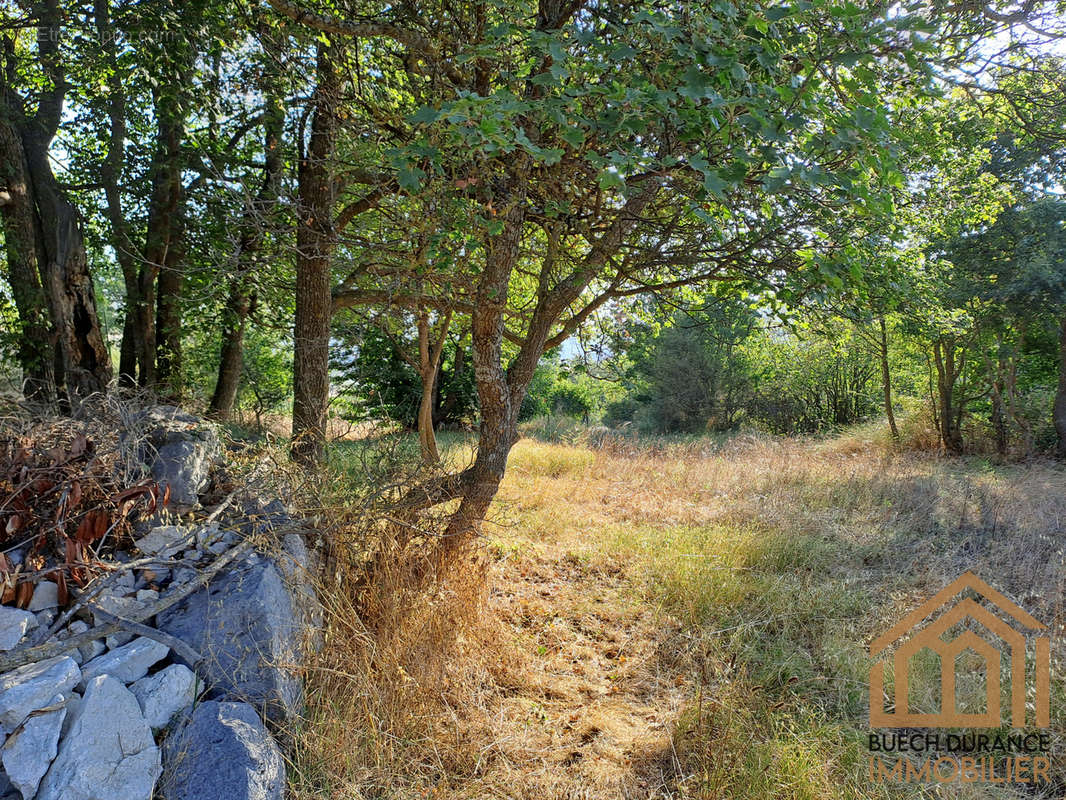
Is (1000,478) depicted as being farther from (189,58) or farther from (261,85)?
(189,58)

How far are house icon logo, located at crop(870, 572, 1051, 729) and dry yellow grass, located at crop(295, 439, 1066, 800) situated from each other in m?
0.12

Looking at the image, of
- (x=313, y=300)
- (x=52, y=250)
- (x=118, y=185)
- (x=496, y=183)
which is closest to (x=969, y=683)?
(x=496, y=183)

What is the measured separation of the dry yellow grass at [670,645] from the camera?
242cm

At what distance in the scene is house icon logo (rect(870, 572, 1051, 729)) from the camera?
9.19 ft

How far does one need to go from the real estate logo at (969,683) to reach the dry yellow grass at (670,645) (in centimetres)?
12

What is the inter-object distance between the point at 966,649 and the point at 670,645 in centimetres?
179

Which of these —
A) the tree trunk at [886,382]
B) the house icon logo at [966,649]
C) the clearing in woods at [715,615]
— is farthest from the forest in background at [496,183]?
the house icon logo at [966,649]

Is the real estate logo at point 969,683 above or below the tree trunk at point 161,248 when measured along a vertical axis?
below

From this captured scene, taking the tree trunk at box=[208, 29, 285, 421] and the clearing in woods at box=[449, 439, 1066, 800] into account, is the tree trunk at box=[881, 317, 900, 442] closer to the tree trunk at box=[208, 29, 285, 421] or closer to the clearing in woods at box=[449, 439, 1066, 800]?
the clearing in woods at box=[449, 439, 1066, 800]

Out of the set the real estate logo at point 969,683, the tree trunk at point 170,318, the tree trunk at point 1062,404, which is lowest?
the real estate logo at point 969,683

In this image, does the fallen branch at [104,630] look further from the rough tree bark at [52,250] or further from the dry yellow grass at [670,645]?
the rough tree bark at [52,250]

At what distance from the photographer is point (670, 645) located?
365 cm

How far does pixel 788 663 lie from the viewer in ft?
10.7

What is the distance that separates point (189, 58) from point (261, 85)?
3.31ft
